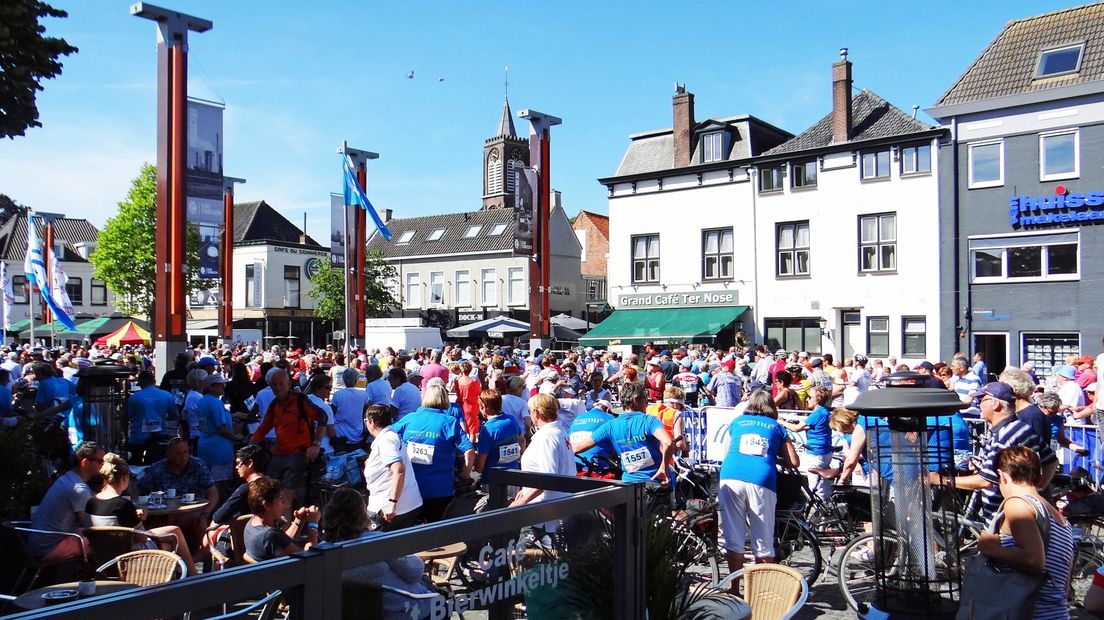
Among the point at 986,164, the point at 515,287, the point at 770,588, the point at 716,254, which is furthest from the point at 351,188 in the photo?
the point at 515,287

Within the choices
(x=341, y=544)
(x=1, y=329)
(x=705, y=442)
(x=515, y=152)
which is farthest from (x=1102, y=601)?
(x=515, y=152)

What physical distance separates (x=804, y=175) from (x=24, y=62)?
27022 mm

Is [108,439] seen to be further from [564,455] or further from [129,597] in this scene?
[129,597]

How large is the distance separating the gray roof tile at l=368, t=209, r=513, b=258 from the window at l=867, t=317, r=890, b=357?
23.3 meters

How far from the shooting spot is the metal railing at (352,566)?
1692mm

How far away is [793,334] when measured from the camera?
31.0m

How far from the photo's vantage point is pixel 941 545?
4801 millimetres

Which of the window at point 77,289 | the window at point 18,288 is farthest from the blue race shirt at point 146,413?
the window at point 77,289

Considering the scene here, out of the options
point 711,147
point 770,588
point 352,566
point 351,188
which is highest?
point 711,147

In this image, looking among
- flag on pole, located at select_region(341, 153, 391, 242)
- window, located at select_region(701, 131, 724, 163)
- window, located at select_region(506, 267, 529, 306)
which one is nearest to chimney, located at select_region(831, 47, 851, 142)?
window, located at select_region(701, 131, 724, 163)

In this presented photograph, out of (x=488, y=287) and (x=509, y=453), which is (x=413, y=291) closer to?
(x=488, y=287)

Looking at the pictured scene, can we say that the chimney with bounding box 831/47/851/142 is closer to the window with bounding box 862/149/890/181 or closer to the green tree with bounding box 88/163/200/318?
the window with bounding box 862/149/890/181

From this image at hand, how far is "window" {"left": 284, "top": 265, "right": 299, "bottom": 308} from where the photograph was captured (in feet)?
185

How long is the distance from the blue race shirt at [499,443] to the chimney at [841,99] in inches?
979
